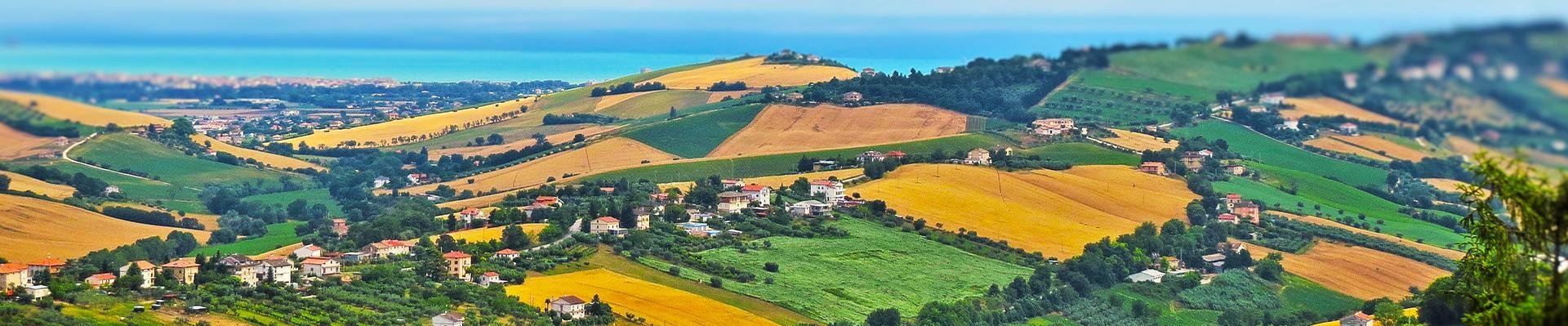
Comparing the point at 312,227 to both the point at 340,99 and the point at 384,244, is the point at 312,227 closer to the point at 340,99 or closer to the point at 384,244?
the point at 384,244

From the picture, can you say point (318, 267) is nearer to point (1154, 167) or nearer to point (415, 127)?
point (1154, 167)

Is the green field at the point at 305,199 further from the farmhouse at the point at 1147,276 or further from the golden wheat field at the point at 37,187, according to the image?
the farmhouse at the point at 1147,276

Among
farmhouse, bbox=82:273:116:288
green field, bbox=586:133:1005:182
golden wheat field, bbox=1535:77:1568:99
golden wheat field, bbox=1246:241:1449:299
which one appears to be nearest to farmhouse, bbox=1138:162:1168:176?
green field, bbox=586:133:1005:182

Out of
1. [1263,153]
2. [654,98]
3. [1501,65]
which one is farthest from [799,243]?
[1501,65]

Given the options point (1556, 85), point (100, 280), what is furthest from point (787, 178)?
point (1556, 85)

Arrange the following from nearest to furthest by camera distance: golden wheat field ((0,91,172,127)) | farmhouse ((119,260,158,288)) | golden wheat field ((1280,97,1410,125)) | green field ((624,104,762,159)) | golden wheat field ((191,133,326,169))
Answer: golden wheat field ((0,91,172,127)), golden wheat field ((1280,97,1410,125)), farmhouse ((119,260,158,288)), green field ((624,104,762,159)), golden wheat field ((191,133,326,169))

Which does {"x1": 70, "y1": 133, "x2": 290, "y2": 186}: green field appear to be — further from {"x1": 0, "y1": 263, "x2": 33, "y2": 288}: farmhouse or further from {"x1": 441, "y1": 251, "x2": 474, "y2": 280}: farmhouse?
{"x1": 441, "y1": 251, "x2": 474, "y2": 280}: farmhouse

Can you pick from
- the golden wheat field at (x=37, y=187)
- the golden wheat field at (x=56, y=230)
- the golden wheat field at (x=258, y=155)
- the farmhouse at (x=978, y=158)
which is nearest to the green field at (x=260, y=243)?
the golden wheat field at (x=56, y=230)
